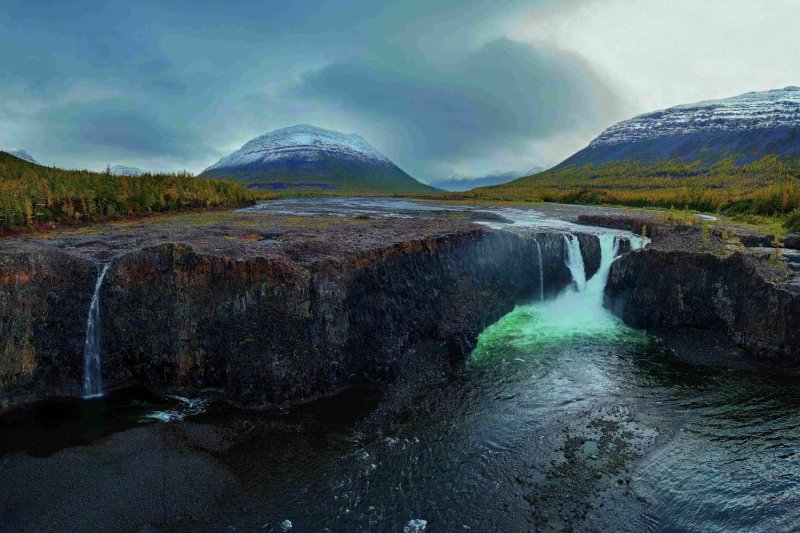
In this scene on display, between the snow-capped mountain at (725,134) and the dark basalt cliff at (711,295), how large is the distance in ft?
436

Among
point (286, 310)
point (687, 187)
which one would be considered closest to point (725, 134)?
point (687, 187)

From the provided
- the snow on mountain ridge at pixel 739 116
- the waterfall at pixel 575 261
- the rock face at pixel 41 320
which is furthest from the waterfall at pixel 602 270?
the snow on mountain ridge at pixel 739 116

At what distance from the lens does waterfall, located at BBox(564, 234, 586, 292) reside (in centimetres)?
3341

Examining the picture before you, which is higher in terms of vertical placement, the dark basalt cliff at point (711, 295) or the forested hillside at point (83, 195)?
the forested hillside at point (83, 195)

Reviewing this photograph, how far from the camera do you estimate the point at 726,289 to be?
2556 centimetres

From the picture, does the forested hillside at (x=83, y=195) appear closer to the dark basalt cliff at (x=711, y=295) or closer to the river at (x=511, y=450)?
the river at (x=511, y=450)

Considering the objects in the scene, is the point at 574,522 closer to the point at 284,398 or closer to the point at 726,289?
the point at 284,398

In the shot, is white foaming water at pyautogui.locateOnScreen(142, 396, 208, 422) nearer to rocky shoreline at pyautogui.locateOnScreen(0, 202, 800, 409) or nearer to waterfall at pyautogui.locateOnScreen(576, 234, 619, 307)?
rocky shoreline at pyautogui.locateOnScreen(0, 202, 800, 409)

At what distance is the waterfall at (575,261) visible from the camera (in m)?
33.4

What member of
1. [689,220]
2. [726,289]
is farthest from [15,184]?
[689,220]

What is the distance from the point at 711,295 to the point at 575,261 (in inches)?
363

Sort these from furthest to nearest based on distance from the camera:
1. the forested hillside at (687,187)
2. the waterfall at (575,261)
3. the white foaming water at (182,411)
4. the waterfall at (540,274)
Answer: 1. the forested hillside at (687,187)
2. the waterfall at (575,261)
3. the waterfall at (540,274)
4. the white foaming water at (182,411)

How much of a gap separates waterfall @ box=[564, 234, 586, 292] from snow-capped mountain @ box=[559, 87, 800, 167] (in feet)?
429

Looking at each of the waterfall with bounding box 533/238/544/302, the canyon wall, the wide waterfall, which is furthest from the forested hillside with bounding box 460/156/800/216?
the waterfall with bounding box 533/238/544/302
